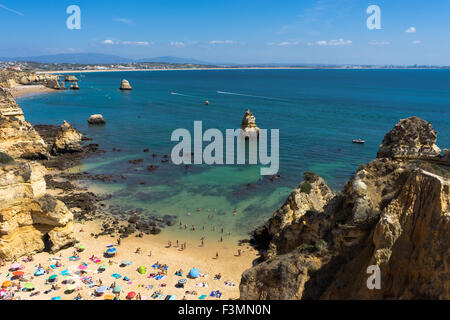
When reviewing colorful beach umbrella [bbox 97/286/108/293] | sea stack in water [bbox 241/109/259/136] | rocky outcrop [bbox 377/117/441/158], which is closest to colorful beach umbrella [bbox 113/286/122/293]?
colorful beach umbrella [bbox 97/286/108/293]

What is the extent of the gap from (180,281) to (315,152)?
139 feet

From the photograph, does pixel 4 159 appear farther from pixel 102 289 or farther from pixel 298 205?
pixel 298 205

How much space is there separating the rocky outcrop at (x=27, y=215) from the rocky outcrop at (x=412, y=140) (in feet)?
96.1

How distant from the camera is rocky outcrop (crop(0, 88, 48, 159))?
43.5 m

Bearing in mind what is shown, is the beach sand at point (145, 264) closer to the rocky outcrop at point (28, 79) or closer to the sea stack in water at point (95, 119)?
the sea stack in water at point (95, 119)

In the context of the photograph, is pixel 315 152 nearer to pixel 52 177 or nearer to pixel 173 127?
pixel 173 127

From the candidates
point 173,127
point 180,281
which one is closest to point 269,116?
point 173,127

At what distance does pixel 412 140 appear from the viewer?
28516 mm

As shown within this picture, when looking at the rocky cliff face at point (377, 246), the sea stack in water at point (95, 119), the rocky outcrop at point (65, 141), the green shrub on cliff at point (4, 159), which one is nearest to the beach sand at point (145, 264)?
the green shrub on cliff at point (4, 159)

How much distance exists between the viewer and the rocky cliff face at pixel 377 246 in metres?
9.23

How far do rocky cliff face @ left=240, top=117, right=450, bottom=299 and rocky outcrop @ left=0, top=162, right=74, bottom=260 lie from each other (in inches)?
741
